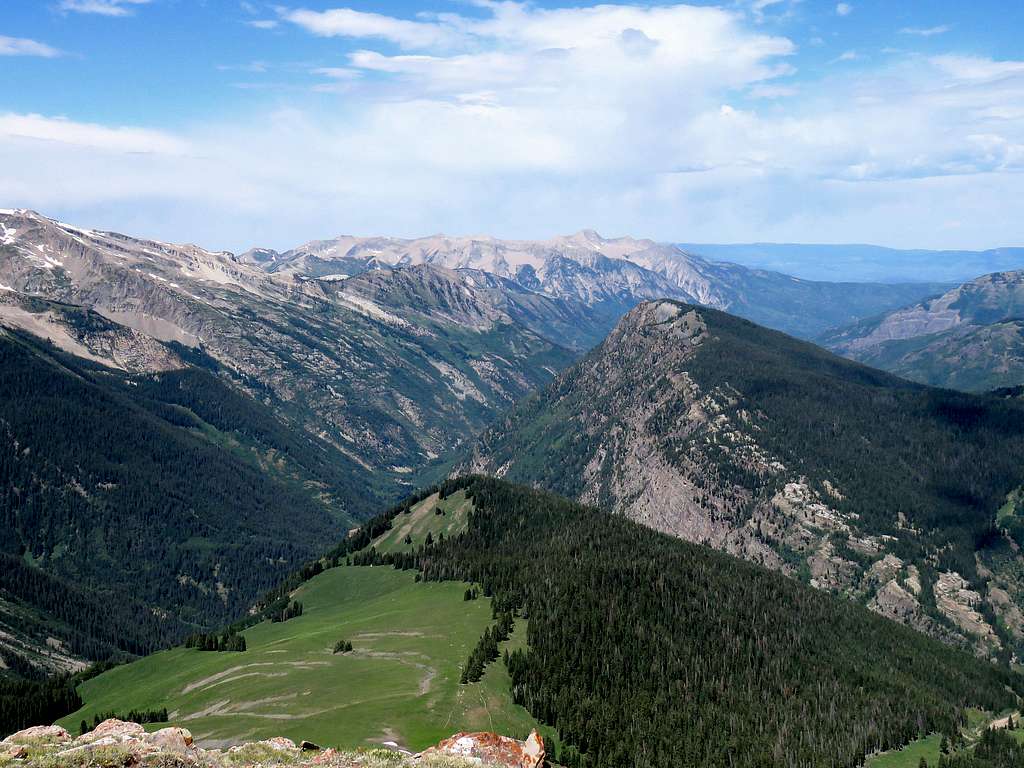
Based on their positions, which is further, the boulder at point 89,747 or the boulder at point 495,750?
the boulder at point 495,750

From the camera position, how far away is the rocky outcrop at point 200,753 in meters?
63.2

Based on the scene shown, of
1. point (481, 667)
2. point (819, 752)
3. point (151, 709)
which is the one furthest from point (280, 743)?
point (819, 752)

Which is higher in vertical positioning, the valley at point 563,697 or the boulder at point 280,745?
the boulder at point 280,745

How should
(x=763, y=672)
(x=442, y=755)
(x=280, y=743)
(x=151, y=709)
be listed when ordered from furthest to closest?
(x=763, y=672), (x=151, y=709), (x=280, y=743), (x=442, y=755)

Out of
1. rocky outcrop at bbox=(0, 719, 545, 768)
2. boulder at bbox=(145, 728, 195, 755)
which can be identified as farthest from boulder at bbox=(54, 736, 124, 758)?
boulder at bbox=(145, 728, 195, 755)

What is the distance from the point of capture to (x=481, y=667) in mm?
168500

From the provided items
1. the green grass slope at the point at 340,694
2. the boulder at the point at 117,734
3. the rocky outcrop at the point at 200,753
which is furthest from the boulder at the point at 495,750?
the green grass slope at the point at 340,694

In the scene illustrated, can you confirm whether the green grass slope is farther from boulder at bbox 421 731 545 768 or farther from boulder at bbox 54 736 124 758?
boulder at bbox 54 736 124 758

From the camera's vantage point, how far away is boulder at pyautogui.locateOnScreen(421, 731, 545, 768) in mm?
81694

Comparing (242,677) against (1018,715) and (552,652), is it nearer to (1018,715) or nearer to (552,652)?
(552,652)

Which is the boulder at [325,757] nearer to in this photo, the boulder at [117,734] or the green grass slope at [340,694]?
the boulder at [117,734]

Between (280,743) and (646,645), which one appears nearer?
(280,743)

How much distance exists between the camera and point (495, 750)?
85.2 metres

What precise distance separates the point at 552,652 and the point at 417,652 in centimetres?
2997
